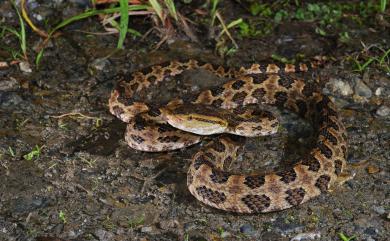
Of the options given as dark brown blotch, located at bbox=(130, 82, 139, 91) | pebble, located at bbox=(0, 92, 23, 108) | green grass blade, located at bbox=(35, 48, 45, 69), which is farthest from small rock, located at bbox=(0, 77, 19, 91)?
dark brown blotch, located at bbox=(130, 82, 139, 91)

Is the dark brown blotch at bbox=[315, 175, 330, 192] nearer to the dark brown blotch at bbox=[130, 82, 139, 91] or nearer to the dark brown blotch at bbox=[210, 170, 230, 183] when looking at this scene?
the dark brown blotch at bbox=[210, 170, 230, 183]

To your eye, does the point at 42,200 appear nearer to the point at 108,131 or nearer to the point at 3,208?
the point at 3,208

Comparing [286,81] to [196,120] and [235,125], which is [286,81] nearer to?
[235,125]

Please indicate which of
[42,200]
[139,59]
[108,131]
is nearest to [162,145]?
[108,131]

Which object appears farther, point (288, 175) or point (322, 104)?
point (322, 104)

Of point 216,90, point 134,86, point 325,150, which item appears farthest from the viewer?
point 134,86

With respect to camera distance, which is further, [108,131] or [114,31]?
[114,31]

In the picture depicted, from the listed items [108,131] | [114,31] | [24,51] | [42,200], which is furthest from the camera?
[114,31]

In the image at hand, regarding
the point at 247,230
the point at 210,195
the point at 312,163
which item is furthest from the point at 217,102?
the point at 247,230
